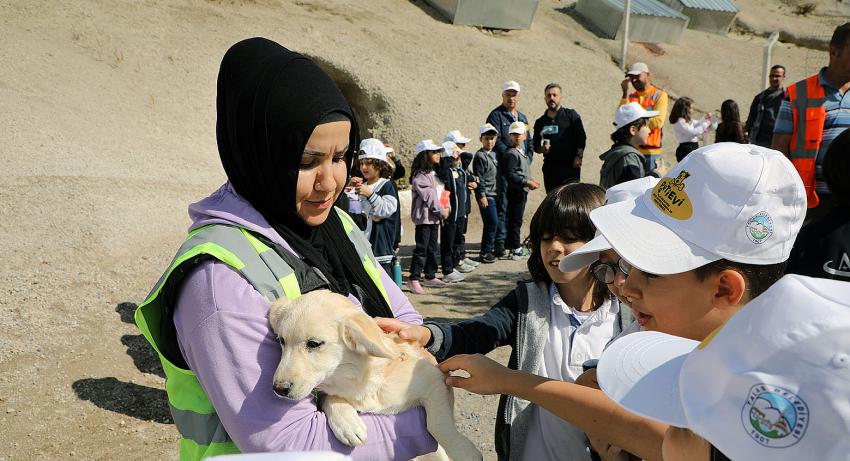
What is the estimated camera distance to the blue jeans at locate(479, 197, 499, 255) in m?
11.2

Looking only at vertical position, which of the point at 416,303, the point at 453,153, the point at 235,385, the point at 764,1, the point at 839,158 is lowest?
the point at 416,303

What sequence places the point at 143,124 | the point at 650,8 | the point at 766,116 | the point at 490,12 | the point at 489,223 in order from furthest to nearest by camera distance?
the point at 650,8
the point at 490,12
the point at 143,124
the point at 489,223
the point at 766,116

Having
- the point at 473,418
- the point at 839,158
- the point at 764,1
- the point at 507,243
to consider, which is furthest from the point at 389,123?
the point at 764,1

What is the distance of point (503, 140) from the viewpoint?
12.1 metres

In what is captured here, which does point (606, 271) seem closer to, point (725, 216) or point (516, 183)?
point (725, 216)

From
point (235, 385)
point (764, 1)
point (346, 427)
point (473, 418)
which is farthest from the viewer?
point (764, 1)

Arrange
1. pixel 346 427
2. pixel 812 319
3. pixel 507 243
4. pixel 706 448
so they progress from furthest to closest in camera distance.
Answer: pixel 507 243
pixel 346 427
pixel 706 448
pixel 812 319

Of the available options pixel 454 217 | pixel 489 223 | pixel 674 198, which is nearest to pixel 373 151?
pixel 454 217

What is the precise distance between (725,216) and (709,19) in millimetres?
29433

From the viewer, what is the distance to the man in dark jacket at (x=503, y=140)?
38.2 ft

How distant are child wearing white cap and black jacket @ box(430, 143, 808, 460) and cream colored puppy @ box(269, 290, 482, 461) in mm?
421

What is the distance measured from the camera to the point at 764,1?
32.5 m

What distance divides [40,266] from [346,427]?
7.17 metres

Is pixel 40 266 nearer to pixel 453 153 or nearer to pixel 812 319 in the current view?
pixel 453 153
